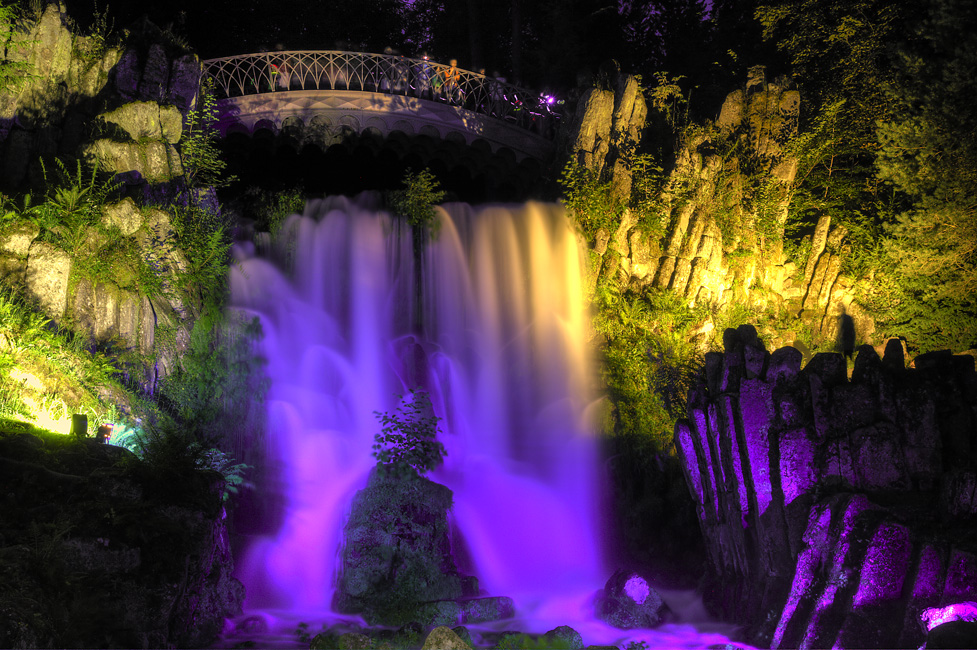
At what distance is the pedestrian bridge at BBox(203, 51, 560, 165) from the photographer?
58.2 feet

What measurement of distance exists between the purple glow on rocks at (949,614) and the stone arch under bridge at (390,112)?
14911 millimetres

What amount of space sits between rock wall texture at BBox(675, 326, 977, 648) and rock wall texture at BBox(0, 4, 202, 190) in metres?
9.82

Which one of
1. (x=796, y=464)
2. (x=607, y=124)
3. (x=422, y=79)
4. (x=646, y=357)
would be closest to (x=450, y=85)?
(x=422, y=79)

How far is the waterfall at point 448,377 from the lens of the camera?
34.5ft

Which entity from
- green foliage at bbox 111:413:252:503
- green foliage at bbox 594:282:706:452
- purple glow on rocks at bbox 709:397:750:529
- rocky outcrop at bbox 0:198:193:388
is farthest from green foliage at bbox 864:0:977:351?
rocky outcrop at bbox 0:198:193:388

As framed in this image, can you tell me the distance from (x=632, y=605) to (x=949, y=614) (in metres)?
3.60

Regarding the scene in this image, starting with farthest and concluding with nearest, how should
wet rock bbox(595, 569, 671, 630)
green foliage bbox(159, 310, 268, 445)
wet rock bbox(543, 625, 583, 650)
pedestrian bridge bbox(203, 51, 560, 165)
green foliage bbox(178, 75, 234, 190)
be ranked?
pedestrian bridge bbox(203, 51, 560, 165) → green foliage bbox(178, 75, 234, 190) → green foliage bbox(159, 310, 268, 445) → wet rock bbox(595, 569, 671, 630) → wet rock bbox(543, 625, 583, 650)

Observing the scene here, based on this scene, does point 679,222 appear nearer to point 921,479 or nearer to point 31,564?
point 921,479

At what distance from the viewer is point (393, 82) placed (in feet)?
62.5

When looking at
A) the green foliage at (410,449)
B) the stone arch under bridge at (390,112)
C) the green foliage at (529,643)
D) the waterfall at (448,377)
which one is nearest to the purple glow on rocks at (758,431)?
the green foliage at (529,643)

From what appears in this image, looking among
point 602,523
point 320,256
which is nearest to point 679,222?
point 602,523

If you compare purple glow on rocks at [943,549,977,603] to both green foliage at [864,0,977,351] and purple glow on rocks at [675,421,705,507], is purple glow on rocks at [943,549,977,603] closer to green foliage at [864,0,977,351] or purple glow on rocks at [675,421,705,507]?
purple glow on rocks at [675,421,705,507]

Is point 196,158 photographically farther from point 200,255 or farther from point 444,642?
point 444,642

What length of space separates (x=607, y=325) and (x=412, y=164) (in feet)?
31.0
